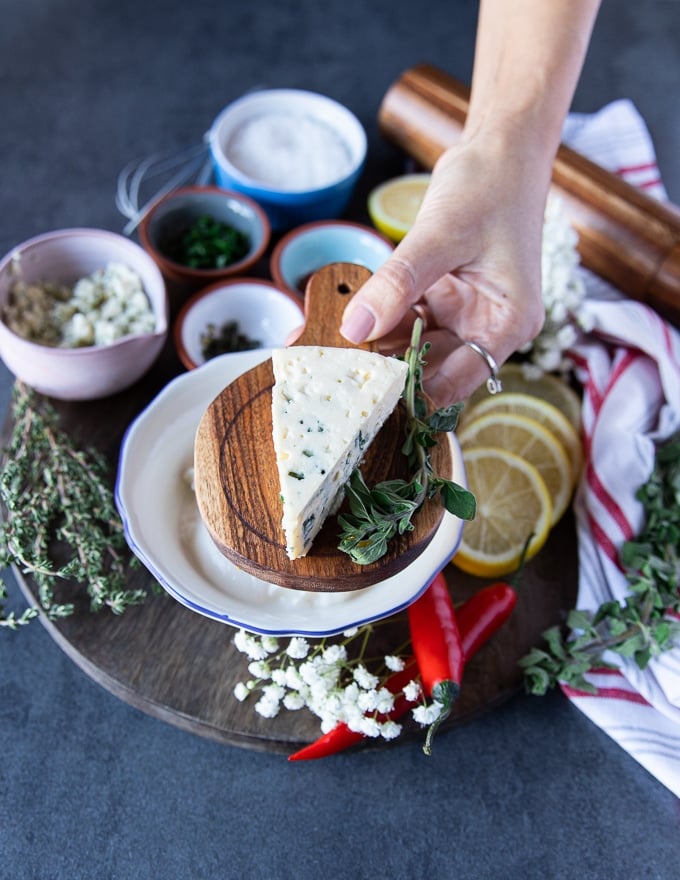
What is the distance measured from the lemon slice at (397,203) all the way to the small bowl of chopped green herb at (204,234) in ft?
0.97

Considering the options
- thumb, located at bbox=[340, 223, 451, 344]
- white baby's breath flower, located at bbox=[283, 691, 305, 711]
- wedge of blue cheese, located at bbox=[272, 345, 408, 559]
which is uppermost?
thumb, located at bbox=[340, 223, 451, 344]

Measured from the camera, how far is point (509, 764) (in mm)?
1416

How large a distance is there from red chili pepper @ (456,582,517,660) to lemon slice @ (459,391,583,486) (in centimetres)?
37

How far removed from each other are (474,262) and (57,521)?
891 millimetres

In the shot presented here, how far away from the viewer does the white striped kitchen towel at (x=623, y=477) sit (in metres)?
1.42

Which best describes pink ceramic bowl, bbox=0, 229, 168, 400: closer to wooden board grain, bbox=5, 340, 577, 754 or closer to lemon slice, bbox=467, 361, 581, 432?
wooden board grain, bbox=5, 340, 577, 754

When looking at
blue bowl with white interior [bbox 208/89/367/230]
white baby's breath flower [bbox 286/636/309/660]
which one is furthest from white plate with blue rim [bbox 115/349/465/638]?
blue bowl with white interior [bbox 208/89/367/230]

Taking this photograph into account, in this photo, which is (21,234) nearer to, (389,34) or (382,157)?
(382,157)

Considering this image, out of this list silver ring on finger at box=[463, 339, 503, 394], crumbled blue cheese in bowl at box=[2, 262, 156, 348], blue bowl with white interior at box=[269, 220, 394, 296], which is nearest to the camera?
silver ring on finger at box=[463, 339, 503, 394]

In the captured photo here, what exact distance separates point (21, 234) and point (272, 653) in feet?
4.20

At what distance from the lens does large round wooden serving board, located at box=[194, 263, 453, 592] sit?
3.93 ft

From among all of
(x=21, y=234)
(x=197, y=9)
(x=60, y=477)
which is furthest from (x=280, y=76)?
(x=60, y=477)

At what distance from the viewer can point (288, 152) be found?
81.6 inches

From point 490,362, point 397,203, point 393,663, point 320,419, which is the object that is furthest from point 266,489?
point 397,203
